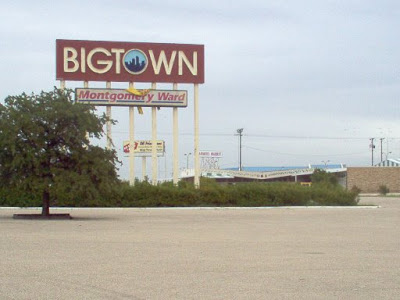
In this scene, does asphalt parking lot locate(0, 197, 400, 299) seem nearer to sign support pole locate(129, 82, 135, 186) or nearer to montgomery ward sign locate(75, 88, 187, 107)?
sign support pole locate(129, 82, 135, 186)

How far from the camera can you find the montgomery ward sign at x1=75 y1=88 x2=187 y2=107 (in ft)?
145

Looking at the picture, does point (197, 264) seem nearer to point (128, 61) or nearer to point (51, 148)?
point (51, 148)

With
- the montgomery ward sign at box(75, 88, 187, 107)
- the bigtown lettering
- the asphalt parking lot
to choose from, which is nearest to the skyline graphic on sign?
the bigtown lettering

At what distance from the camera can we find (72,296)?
35.1 ft

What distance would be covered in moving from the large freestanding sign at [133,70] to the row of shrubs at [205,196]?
4.87ft

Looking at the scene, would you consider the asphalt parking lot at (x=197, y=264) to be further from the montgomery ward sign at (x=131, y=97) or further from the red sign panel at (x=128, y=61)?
the red sign panel at (x=128, y=61)

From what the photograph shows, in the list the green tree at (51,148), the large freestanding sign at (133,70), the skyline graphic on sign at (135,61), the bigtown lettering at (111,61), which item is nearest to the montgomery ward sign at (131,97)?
the large freestanding sign at (133,70)

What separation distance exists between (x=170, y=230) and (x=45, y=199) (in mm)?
10196

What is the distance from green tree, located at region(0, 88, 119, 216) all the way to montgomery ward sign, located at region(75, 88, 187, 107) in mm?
11682

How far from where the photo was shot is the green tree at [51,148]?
31.0 m

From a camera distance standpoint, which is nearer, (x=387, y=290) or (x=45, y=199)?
(x=387, y=290)

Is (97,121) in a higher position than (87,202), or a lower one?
higher

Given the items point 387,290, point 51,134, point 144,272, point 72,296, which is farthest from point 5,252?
point 51,134

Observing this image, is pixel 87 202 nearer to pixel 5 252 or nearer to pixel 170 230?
pixel 170 230
